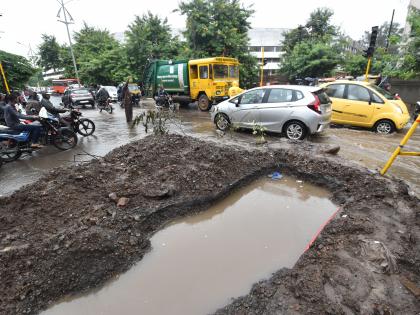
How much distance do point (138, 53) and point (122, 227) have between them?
25.5 meters

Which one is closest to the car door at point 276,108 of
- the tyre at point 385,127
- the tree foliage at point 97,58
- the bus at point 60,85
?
the tyre at point 385,127

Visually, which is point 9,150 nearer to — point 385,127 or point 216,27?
point 385,127

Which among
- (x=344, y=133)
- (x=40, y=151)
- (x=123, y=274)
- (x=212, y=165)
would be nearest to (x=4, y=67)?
(x=40, y=151)

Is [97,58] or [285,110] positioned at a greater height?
[97,58]

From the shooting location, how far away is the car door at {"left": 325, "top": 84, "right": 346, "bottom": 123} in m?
9.14

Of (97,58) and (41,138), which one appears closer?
(41,138)

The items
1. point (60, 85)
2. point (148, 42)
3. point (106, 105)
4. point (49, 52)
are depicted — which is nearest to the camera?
point (106, 105)

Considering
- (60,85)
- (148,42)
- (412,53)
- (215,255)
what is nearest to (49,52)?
(60,85)

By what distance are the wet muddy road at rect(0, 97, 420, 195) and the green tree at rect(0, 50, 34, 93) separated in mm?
6306

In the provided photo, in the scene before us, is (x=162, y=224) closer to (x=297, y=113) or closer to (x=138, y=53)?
(x=297, y=113)

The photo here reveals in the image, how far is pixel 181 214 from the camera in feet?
13.8

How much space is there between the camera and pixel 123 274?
Result: 3.05 m

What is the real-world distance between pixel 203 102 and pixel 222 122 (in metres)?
5.86

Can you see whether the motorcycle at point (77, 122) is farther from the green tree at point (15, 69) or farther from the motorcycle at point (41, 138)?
the green tree at point (15, 69)
